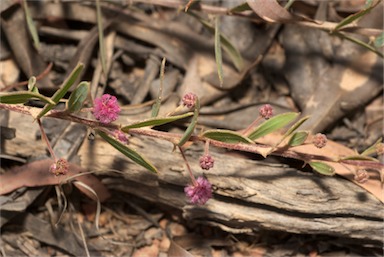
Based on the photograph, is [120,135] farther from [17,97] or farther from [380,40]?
[380,40]

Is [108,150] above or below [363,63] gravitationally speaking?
below

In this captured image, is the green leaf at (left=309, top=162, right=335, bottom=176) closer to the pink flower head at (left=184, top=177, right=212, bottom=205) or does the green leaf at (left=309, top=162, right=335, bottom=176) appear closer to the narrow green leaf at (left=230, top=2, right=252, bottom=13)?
the pink flower head at (left=184, top=177, right=212, bottom=205)

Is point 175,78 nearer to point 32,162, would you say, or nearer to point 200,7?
point 200,7

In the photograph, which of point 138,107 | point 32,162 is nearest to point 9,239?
point 32,162

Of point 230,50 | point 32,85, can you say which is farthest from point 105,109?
point 230,50

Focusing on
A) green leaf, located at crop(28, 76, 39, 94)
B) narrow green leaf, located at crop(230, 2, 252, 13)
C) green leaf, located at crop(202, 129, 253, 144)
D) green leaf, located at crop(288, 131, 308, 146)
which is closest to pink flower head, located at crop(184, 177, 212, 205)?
green leaf, located at crop(202, 129, 253, 144)
